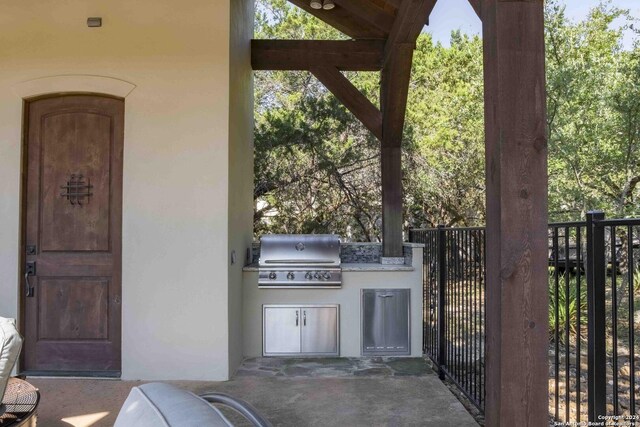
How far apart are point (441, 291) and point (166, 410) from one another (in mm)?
3188

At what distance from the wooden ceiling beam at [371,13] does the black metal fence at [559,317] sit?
2142 mm

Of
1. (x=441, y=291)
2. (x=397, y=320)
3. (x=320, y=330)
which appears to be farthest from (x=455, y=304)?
(x=320, y=330)

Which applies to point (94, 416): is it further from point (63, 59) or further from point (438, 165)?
point (438, 165)

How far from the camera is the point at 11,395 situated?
210cm

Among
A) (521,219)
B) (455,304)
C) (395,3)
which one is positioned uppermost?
(395,3)

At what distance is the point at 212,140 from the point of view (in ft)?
12.3

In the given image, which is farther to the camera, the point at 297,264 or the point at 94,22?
the point at 297,264

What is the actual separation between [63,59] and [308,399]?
134 inches

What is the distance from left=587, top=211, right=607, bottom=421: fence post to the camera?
1776mm

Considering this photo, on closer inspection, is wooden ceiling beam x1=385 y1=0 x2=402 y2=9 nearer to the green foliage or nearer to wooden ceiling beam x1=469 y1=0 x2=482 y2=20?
wooden ceiling beam x1=469 y1=0 x2=482 y2=20

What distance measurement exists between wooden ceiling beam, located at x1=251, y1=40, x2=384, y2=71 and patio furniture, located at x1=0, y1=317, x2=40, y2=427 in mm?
3783

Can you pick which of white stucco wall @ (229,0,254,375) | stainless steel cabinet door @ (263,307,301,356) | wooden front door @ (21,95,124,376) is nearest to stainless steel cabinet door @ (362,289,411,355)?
stainless steel cabinet door @ (263,307,301,356)

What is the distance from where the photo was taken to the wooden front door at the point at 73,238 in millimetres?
3742

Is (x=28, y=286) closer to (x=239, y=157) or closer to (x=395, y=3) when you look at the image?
(x=239, y=157)
